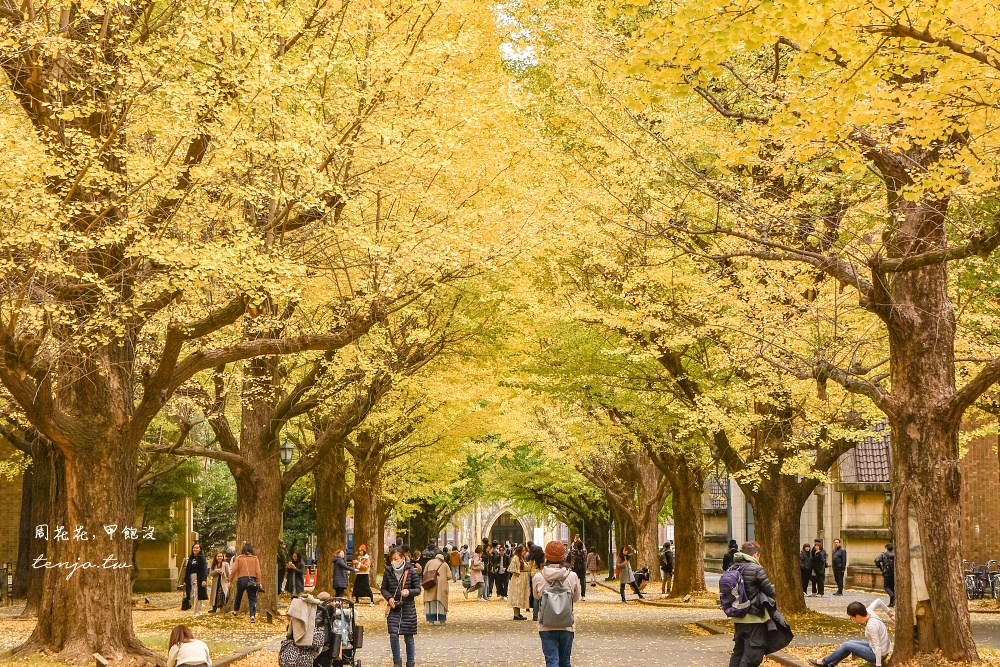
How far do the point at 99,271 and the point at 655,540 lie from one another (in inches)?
1183

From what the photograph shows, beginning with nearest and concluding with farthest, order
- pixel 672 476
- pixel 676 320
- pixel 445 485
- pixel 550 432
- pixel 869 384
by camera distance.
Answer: pixel 869 384, pixel 676 320, pixel 672 476, pixel 550 432, pixel 445 485

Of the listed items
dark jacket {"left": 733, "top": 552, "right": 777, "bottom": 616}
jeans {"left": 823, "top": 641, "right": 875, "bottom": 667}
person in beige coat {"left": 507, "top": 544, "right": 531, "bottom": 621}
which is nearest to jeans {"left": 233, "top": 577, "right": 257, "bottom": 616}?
person in beige coat {"left": 507, "top": 544, "right": 531, "bottom": 621}

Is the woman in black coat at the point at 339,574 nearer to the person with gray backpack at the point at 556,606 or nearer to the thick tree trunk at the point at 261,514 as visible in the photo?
the thick tree trunk at the point at 261,514

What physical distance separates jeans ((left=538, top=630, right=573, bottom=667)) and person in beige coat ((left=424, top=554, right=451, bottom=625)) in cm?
1250

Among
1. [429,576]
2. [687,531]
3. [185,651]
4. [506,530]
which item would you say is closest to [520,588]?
[429,576]

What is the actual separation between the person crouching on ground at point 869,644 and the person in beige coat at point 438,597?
36.1ft

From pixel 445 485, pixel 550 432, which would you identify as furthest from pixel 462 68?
pixel 445 485

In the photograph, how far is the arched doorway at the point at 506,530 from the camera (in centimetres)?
10294

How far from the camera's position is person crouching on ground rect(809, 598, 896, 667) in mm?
13664

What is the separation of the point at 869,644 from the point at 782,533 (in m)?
7.87

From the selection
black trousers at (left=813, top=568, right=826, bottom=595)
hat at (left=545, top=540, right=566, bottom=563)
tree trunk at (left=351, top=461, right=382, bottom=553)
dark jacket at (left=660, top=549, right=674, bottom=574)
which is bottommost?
black trousers at (left=813, top=568, right=826, bottom=595)

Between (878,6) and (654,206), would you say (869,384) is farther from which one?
(878,6)

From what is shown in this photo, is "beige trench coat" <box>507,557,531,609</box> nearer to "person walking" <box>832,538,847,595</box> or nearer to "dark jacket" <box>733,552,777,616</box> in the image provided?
"person walking" <box>832,538,847,595</box>

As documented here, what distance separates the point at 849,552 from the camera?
134 feet
